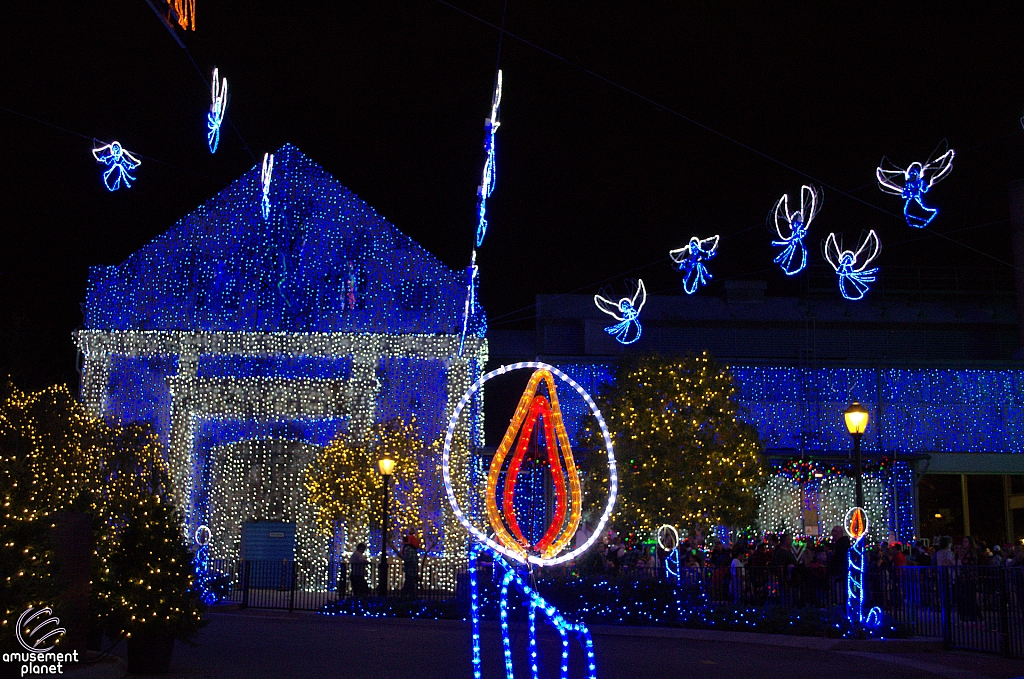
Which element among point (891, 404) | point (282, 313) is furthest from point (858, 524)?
point (891, 404)

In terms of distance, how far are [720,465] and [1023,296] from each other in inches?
632

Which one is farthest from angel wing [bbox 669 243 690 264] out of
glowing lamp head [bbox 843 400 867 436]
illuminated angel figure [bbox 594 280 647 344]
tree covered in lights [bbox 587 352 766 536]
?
tree covered in lights [bbox 587 352 766 536]

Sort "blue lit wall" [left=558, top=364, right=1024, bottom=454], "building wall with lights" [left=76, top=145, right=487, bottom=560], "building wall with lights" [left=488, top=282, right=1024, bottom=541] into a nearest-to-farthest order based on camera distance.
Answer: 1. "building wall with lights" [left=76, top=145, right=487, bottom=560]
2. "building wall with lights" [left=488, top=282, right=1024, bottom=541]
3. "blue lit wall" [left=558, top=364, right=1024, bottom=454]

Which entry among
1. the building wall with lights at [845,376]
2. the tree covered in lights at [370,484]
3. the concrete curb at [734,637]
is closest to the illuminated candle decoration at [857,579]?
the concrete curb at [734,637]

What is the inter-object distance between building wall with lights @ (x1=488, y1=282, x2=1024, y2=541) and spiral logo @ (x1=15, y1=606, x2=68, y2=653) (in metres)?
26.4

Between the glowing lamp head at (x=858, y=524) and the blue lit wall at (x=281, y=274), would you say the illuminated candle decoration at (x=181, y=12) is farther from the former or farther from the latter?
the blue lit wall at (x=281, y=274)

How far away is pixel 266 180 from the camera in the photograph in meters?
27.6

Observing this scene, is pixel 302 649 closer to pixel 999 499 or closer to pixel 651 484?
pixel 651 484

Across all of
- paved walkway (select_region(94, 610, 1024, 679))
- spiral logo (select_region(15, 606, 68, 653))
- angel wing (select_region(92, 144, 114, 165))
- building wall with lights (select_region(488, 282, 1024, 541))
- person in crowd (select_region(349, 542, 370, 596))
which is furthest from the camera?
building wall with lights (select_region(488, 282, 1024, 541))

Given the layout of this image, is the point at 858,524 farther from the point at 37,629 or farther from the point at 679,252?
the point at 37,629

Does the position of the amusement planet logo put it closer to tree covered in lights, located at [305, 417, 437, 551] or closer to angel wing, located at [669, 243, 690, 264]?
angel wing, located at [669, 243, 690, 264]

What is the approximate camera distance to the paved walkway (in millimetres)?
12977

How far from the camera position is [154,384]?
1244 inches

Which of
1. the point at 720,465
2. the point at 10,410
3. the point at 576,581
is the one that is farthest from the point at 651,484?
the point at 10,410
